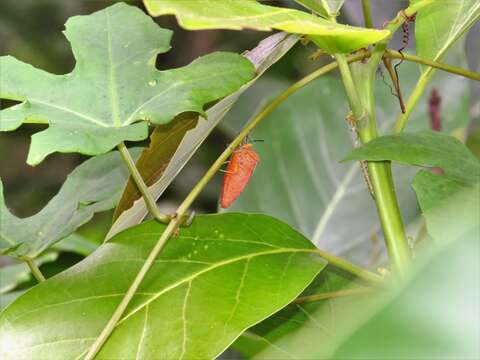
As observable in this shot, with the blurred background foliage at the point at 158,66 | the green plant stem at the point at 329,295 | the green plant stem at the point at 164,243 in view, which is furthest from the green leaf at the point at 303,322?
the blurred background foliage at the point at 158,66

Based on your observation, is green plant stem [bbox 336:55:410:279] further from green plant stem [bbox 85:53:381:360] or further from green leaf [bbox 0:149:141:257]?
green leaf [bbox 0:149:141:257]

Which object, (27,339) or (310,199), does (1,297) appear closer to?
(27,339)

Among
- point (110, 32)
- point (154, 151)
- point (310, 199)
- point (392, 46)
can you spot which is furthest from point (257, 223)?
point (392, 46)

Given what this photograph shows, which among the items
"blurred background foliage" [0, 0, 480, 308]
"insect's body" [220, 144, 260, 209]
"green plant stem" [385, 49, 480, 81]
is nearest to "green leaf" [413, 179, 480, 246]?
"green plant stem" [385, 49, 480, 81]

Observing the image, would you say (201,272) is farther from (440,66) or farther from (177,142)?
(440,66)

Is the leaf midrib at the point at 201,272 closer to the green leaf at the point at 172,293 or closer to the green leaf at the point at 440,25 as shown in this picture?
the green leaf at the point at 172,293

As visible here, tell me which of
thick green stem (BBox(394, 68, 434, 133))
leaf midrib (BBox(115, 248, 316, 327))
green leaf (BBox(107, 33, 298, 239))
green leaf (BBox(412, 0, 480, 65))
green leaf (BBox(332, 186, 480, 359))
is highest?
green leaf (BBox(412, 0, 480, 65))

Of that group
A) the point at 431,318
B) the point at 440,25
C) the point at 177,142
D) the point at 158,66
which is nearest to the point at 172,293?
the point at 177,142
